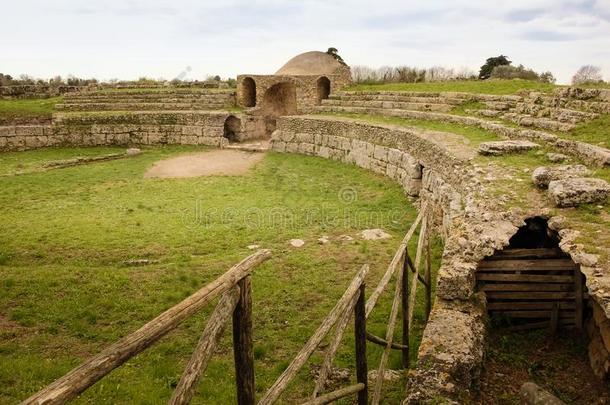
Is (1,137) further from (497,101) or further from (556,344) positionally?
(556,344)

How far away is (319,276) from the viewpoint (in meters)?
9.59

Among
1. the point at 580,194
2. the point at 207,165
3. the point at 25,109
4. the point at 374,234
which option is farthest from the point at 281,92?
the point at 580,194

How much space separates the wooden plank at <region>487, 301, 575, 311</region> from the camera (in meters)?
6.29

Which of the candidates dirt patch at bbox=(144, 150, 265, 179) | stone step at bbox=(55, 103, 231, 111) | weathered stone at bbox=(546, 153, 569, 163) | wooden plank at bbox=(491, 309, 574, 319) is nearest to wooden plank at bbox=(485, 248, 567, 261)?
wooden plank at bbox=(491, 309, 574, 319)

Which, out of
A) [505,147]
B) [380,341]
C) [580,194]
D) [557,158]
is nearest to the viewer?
[380,341]

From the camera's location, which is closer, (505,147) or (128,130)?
(505,147)

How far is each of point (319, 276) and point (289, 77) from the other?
20280 mm

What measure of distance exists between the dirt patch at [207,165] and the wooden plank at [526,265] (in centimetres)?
1381

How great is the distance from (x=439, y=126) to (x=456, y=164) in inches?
253

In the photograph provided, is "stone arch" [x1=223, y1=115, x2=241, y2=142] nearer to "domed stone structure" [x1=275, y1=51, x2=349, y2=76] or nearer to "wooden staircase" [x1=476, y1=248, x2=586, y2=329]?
"domed stone structure" [x1=275, y1=51, x2=349, y2=76]

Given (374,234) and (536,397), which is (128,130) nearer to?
(374,234)

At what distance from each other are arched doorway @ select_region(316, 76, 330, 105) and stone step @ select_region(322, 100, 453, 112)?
70.6 inches

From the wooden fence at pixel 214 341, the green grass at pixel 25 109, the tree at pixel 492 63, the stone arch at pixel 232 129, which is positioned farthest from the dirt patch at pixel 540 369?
the tree at pixel 492 63

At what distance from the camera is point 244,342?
2.99 meters
